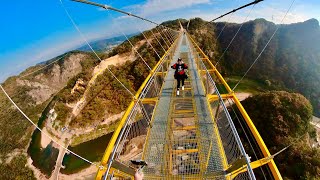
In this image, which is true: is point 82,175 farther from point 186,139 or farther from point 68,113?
point 186,139

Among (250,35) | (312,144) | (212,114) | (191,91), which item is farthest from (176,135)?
(250,35)

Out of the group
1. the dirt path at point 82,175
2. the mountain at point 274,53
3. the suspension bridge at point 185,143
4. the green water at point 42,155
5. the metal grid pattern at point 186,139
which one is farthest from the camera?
the mountain at point 274,53

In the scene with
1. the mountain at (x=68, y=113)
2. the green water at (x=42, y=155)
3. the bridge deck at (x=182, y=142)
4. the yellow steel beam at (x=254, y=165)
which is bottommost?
the green water at (x=42, y=155)

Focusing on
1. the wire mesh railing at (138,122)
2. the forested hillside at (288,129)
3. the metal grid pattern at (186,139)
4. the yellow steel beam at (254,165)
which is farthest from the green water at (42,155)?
the yellow steel beam at (254,165)

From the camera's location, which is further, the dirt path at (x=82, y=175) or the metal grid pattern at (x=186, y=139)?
the dirt path at (x=82, y=175)

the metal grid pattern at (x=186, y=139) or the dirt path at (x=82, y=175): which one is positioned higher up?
the metal grid pattern at (x=186, y=139)

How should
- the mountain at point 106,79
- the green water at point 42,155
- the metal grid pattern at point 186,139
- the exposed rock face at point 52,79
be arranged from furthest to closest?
the exposed rock face at point 52,79 → the mountain at point 106,79 → the green water at point 42,155 → the metal grid pattern at point 186,139

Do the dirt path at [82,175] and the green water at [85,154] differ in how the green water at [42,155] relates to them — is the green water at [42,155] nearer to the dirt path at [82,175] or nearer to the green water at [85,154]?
the green water at [85,154]
